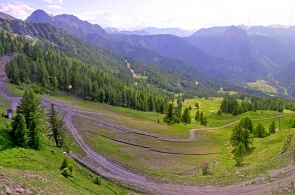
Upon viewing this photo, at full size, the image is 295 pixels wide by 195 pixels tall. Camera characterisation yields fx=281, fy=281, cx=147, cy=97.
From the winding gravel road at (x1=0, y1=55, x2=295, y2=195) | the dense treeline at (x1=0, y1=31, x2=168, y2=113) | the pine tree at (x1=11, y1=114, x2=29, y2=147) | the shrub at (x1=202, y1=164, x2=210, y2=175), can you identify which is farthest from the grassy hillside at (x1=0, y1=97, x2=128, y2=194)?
the dense treeline at (x1=0, y1=31, x2=168, y2=113)

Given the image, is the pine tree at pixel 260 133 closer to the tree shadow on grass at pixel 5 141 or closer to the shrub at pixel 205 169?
the shrub at pixel 205 169

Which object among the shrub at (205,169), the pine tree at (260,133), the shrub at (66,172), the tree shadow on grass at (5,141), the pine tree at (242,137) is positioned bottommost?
the shrub at (205,169)

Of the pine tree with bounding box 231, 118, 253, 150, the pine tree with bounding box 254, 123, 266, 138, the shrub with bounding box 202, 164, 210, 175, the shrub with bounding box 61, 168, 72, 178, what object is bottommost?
the shrub with bounding box 202, 164, 210, 175

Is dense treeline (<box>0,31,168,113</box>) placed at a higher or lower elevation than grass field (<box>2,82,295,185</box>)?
higher

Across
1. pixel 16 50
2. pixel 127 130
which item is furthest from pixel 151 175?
pixel 16 50

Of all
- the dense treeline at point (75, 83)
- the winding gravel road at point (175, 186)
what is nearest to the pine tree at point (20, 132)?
the winding gravel road at point (175, 186)

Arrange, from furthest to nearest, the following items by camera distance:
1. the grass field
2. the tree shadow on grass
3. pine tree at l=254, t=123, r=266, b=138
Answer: pine tree at l=254, t=123, r=266, b=138, the grass field, the tree shadow on grass

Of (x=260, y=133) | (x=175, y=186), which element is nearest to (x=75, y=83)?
(x=260, y=133)

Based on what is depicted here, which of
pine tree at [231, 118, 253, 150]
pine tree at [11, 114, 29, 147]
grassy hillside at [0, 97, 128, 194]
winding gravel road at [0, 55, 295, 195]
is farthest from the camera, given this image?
pine tree at [231, 118, 253, 150]

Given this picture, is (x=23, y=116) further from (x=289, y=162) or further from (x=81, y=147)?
(x=289, y=162)

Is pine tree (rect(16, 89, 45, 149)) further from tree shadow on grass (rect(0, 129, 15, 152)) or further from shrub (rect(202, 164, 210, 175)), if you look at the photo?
shrub (rect(202, 164, 210, 175))

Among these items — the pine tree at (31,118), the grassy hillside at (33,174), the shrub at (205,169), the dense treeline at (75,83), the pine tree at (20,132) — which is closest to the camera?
the grassy hillside at (33,174)

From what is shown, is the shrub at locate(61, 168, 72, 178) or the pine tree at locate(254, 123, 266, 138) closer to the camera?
the shrub at locate(61, 168, 72, 178)
